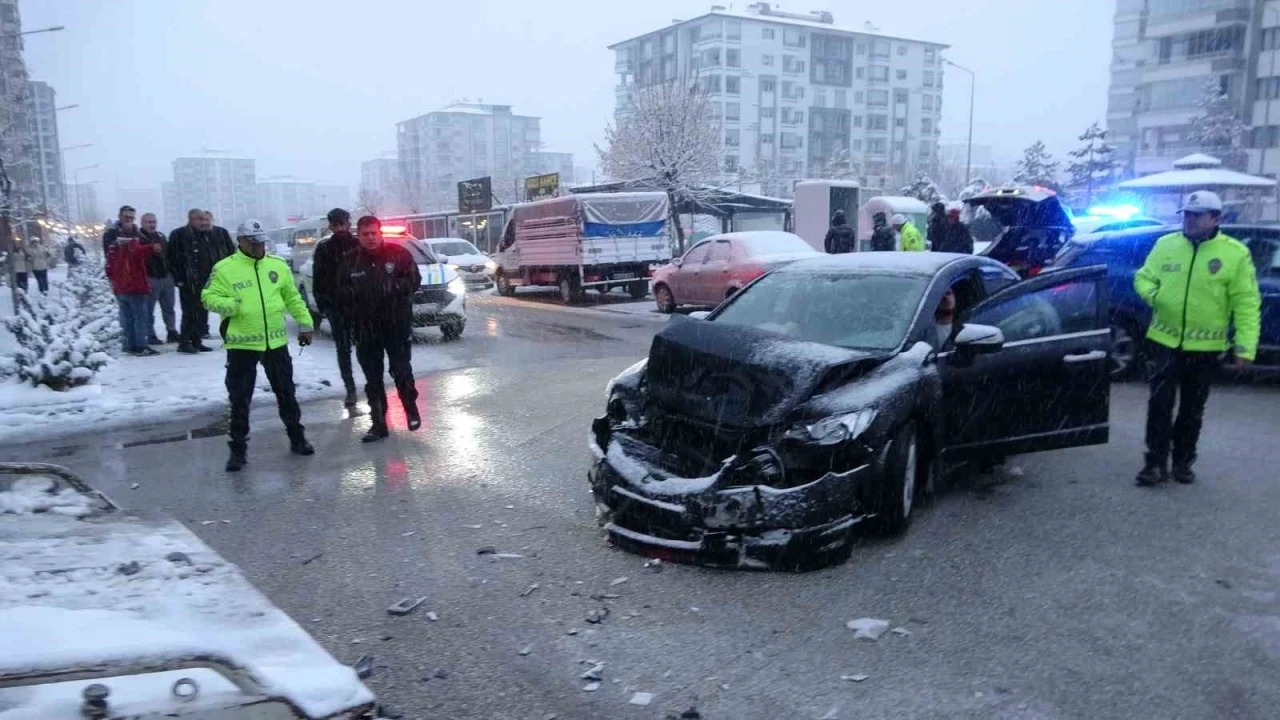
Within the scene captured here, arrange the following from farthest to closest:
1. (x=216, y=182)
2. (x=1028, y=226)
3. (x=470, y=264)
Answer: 1. (x=216, y=182)
2. (x=470, y=264)
3. (x=1028, y=226)

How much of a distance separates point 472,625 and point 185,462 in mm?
4266

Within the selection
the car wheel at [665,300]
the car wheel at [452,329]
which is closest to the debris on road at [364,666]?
the car wheel at [452,329]

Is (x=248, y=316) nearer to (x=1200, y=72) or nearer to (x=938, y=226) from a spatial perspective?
(x=938, y=226)

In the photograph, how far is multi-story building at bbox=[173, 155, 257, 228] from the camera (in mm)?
158125

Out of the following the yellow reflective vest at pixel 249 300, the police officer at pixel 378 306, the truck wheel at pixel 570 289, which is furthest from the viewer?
the truck wheel at pixel 570 289

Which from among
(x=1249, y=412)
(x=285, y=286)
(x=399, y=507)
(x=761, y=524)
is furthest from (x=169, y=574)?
(x=1249, y=412)

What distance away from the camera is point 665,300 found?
18953 mm

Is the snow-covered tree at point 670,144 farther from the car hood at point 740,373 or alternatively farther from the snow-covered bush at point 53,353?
the car hood at point 740,373

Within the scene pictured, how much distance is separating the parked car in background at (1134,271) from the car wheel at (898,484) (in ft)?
17.1

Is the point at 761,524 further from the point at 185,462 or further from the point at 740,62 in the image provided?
the point at 740,62

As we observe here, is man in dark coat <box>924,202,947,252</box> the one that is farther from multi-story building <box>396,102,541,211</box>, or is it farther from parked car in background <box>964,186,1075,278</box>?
multi-story building <box>396,102,541,211</box>

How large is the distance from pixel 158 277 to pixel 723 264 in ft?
30.5

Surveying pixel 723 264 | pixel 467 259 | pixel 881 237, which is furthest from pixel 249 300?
pixel 467 259

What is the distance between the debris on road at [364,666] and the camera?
3.58 m
